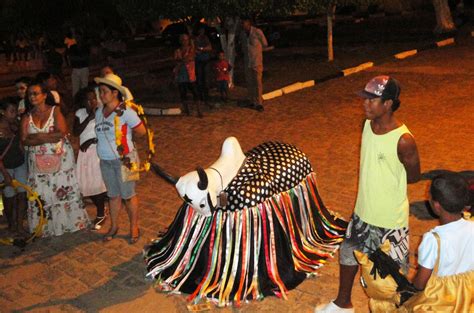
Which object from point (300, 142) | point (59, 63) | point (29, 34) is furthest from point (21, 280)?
point (29, 34)

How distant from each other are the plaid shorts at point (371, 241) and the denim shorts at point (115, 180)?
9.04 feet

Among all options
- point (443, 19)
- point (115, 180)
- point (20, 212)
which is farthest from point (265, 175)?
point (443, 19)

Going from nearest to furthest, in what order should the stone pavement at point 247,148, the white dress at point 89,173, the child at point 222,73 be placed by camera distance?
1. the stone pavement at point 247,148
2. the white dress at point 89,173
3. the child at point 222,73

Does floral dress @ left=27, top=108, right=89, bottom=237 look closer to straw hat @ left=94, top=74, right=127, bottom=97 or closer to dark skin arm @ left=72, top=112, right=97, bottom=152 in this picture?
dark skin arm @ left=72, top=112, right=97, bottom=152

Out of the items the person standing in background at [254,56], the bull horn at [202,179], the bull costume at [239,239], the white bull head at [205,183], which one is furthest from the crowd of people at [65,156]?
the person standing in background at [254,56]

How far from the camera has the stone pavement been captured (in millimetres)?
5129

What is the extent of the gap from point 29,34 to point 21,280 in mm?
24568

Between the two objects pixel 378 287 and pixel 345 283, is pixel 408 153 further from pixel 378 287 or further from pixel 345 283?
pixel 345 283

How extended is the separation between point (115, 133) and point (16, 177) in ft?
5.27

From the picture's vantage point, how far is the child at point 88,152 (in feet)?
21.6

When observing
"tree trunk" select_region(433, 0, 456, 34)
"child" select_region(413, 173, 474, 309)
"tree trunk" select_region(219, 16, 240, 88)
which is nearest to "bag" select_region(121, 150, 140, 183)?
"child" select_region(413, 173, 474, 309)

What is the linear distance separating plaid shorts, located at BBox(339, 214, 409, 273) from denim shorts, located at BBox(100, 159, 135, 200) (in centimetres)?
276

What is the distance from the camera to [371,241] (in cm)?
411

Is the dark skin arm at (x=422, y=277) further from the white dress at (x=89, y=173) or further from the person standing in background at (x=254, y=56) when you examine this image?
the person standing in background at (x=254, y=56)
